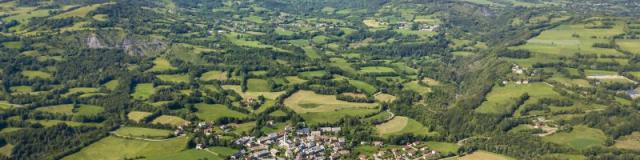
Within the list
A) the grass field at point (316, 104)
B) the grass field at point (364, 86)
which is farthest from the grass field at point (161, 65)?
the grass field at point (364, 86)

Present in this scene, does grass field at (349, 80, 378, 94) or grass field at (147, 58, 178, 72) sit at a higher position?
grass field at (147, 58, 178, 72)

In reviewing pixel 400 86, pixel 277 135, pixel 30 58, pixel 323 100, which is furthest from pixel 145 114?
pixel 400 86

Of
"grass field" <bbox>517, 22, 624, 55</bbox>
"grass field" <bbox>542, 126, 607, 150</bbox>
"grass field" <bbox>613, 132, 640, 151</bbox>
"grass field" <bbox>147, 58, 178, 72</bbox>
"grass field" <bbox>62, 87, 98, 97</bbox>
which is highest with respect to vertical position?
"grass field" <bbox>62, 87, 98, 97</bbox>

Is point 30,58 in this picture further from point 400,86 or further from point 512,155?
point 512,155

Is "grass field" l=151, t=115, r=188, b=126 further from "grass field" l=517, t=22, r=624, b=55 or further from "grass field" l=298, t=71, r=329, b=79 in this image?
"grass field" l=517, t=22, r=624, b=55

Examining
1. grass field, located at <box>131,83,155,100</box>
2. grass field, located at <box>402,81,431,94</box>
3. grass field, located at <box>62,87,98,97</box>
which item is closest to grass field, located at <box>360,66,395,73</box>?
grass field, located at <box>402,81,431,94</box>

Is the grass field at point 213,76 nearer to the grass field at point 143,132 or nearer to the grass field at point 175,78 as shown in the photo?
the grass field at point 175,78

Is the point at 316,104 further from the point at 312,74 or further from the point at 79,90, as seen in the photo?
the point at 79,90
